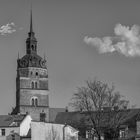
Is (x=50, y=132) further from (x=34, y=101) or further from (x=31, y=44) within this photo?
(x=31, y=44)

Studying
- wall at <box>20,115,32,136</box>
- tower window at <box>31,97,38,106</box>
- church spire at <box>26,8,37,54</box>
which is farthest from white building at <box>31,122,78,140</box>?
church spire at <box>26,8,37,54</box>

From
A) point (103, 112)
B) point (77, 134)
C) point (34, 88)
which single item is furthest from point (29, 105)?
point (103, 112)

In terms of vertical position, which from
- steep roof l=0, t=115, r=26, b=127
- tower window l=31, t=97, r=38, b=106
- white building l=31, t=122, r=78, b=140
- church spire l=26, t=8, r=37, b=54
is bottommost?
white building l=31, t=122, r=78, b=140

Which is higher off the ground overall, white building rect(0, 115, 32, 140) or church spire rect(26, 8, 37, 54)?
church spire rect(26, 8, 37, 54)

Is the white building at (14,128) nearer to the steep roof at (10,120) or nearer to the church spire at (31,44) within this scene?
the steep roof at (10,120)

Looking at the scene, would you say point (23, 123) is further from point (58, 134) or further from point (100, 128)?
point (100, 128)

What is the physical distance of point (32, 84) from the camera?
374ft

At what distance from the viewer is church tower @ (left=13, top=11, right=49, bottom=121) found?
4382 inches

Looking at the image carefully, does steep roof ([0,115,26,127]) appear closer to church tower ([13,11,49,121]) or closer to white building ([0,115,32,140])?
white building ([0,115,32,140])

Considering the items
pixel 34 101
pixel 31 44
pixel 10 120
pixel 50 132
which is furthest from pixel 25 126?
pixel 31 44

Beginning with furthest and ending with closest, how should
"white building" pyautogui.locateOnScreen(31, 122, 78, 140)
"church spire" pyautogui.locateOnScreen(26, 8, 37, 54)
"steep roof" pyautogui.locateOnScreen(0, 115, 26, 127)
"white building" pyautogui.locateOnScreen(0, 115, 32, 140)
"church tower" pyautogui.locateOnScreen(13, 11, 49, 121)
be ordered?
"church spire" pyautogui.locateOnScreen(26, 8, 37, 54)
"church tower" pyautogui.locateOnScreen(13, 11, 49, 121)
"steep roof" pyautogui.locateOnScreen(0, 115, 26, 127)
"white building" pyautogui.locateOnScreen(0, 115, 32, 140)
"white building" pyautogui.locateOnScreen(31, 122, 78, 140)

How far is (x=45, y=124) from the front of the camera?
75.9 metres

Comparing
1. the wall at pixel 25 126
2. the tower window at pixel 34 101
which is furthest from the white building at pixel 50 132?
the tower window at pixel 34 101

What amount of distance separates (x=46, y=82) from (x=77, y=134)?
114ft
